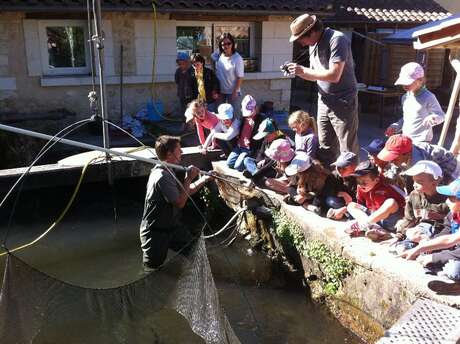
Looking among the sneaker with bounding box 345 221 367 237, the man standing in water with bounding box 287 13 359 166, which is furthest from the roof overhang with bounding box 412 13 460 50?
the sneaker with bounding box 345 221 367 237

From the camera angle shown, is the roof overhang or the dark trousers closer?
the dark trousers

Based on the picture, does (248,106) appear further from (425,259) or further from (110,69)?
(110,69)

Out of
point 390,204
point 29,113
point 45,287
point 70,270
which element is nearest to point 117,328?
point 45,287

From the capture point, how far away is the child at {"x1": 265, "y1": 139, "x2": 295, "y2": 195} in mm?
5270

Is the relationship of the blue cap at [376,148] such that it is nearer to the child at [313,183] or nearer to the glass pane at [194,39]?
the child at [313,183]

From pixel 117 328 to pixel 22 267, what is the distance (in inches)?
37.9

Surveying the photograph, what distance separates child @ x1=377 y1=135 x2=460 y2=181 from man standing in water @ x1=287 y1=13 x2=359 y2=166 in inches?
30.2

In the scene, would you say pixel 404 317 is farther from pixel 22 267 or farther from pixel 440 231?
pixel 22 267

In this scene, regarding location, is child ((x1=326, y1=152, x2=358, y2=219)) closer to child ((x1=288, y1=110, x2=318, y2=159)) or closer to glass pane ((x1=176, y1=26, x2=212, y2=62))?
child ((x1=288, y1=110, x2=318, y2=159))

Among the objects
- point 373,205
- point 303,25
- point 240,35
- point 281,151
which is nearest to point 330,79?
point 303,25

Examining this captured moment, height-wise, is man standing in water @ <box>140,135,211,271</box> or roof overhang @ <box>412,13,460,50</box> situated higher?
roof overhang @ <box>412,13,460,50</box>

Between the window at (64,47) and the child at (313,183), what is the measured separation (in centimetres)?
559

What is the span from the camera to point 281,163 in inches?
214

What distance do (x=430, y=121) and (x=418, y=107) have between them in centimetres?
22
